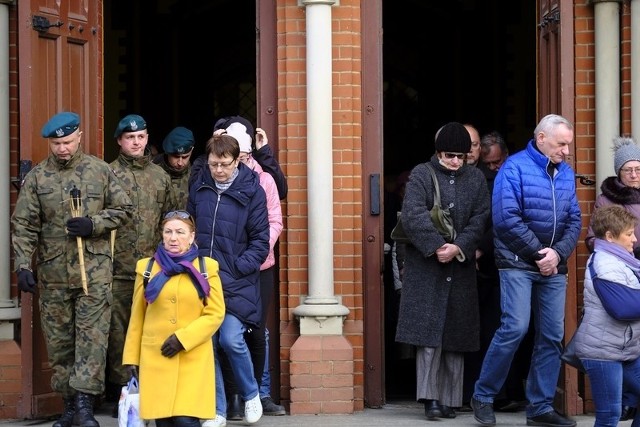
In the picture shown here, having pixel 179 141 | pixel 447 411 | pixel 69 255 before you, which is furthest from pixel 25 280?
pixel 447 411

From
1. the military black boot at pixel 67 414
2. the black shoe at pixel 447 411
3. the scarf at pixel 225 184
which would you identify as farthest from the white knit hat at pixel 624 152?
the military black boot at pixel 67 414

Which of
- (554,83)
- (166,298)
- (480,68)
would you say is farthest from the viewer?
(480,68)

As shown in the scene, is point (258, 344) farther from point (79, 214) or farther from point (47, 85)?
point (47, 85)

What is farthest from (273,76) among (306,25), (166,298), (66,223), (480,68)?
(480,68)

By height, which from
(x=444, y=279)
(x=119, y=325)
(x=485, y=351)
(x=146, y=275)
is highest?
(x=146, y=275)

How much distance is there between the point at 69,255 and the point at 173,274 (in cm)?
138

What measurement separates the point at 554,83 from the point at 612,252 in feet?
6.14

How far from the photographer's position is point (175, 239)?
316 inches

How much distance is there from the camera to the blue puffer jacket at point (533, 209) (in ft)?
29.8

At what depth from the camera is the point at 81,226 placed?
29.6 ft

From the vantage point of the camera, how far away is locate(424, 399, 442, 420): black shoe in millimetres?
9492

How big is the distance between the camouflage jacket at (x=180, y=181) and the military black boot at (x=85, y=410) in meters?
1.50

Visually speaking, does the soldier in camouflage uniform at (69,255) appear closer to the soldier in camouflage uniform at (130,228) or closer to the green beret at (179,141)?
the soldier in camouflage uniform at (130,228)

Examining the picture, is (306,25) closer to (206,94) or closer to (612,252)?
(612,252)
